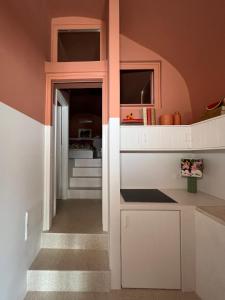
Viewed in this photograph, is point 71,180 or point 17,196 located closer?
point 17,196

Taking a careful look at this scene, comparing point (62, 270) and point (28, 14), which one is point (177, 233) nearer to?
point (62, 270)

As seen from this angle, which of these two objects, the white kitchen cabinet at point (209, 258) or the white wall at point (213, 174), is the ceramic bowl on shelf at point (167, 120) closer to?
the white wall at point (213, 174)

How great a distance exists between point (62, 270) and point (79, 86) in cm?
222

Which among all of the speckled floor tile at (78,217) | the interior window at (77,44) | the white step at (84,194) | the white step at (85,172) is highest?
the interior window at (77,44)

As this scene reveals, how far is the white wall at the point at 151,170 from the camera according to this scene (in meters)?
2.44

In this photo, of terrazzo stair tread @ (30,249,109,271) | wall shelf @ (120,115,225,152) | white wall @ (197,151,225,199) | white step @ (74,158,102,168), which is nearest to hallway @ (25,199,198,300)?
terrazzo stair tread @ (30,249,109,271)

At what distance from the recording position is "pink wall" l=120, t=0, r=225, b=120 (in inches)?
77.4

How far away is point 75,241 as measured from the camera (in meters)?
2.15

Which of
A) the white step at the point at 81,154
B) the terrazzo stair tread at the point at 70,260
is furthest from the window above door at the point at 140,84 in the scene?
the white step at the point at 81,154

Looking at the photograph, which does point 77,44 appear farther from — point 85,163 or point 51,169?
point 85,163

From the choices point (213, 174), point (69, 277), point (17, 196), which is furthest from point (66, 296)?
point (213, 174)

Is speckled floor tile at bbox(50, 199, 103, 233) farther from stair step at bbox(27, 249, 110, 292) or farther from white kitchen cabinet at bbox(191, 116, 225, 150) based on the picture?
white kitchen cabinet at bbox(191, 116, 225, 150)

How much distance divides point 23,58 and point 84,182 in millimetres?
2729

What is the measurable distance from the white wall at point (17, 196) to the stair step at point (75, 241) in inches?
5.1
